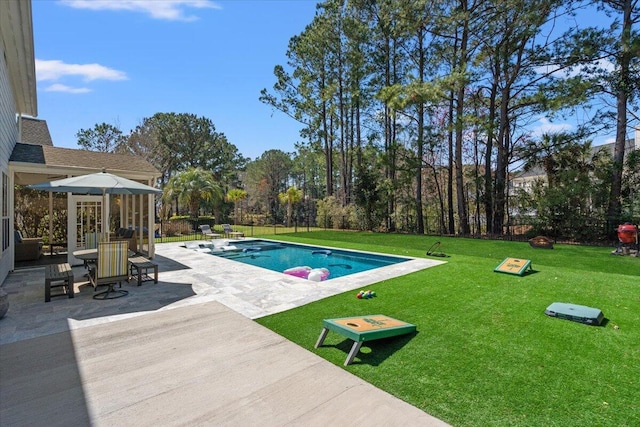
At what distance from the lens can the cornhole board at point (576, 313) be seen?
15.2 feet

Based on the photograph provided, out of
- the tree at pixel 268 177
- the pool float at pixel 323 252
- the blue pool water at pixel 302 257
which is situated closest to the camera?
the blue pool water at pixel 302 257

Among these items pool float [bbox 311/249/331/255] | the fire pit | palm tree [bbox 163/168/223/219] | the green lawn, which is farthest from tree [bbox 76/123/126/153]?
the fire pit

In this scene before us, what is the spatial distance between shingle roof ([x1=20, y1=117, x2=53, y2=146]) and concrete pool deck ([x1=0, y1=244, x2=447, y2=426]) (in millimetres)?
10144

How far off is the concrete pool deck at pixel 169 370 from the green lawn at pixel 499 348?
390 mm

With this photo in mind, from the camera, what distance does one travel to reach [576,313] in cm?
475

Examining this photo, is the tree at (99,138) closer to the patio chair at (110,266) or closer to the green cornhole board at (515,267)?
the patio chair at (110,266)

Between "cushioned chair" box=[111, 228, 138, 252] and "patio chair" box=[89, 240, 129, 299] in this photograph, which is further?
"cushioned chair" box=[111, 228, 138, 252]

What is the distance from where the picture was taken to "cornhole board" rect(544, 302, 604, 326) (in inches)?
182

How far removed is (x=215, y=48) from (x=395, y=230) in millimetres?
13597

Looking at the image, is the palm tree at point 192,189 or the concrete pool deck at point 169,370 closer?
the concrete pool deck at point 169,370

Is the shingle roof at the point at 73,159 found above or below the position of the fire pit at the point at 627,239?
above

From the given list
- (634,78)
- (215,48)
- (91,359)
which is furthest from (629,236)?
(215,48)

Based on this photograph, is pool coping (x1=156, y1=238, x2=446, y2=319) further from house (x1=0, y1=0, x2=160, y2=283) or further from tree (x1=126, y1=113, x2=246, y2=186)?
tree (x1=126, y1=113, x2=246, y2=186)

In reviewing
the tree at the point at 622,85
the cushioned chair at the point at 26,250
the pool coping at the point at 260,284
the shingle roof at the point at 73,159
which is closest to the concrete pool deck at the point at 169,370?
the pool coping at the point at 260,284
